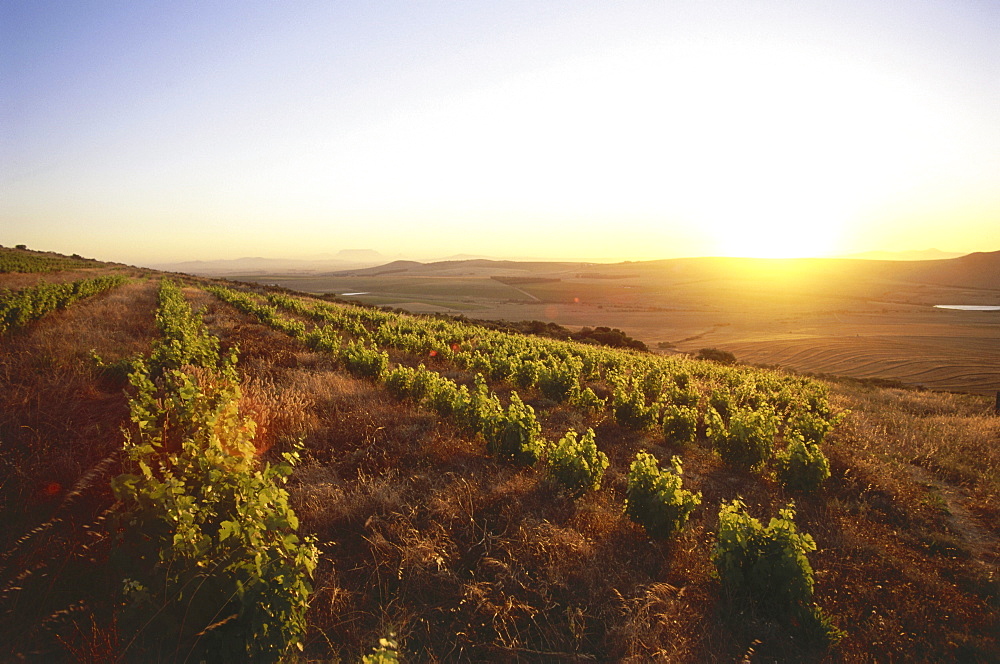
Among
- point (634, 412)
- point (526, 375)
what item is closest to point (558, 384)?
point (526, 375)

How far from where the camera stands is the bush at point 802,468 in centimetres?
661

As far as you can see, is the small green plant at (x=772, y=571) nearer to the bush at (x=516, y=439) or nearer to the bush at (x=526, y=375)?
Answer: the bush at (x=516, y=439)

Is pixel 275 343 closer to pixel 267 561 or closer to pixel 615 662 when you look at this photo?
pixel 267 561

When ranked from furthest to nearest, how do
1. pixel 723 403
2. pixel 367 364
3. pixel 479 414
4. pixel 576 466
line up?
pixel 723 403
pixel 367 364
pixel 479 414
pixel 576 466

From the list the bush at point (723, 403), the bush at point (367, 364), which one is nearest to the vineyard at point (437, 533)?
the bush at point (367, 364)

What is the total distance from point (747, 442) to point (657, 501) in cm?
365

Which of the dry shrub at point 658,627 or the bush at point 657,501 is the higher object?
the bush at point 657,501

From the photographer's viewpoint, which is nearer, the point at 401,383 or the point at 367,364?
the point at 401,383

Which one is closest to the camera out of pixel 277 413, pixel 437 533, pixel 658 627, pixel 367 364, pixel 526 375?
pixel 658 627

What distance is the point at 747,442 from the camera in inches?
296

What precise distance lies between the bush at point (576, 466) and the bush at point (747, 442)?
3287 millimetres

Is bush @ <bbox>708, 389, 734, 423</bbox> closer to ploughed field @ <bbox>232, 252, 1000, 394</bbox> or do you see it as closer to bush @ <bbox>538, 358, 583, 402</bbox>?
bush @ <bbox>538, 358, 583, 402</bbox>

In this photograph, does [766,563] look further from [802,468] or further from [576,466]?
[802,468]

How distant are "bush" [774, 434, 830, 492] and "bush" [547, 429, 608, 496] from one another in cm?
341
